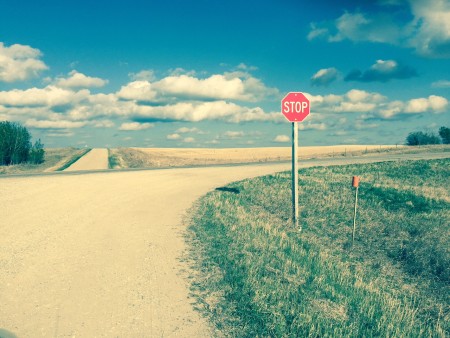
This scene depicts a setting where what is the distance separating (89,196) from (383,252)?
44.5ft

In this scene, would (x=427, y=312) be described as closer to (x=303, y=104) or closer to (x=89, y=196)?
(x=303, y=104)

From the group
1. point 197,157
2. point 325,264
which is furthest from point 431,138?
point 325,264

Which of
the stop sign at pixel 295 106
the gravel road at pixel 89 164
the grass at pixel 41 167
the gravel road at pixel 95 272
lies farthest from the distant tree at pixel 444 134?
the gravel road at pixel 95 272

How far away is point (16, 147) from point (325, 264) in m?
65.2

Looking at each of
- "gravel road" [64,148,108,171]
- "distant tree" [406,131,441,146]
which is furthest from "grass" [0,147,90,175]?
"distant tree" [406,131,441,146]

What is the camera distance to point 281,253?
8164 millimetres

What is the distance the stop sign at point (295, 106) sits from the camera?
1091 centimetres

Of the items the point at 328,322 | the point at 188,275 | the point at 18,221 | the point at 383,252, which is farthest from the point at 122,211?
the point at 328,322

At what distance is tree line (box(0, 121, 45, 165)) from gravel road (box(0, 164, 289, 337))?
51563 mm

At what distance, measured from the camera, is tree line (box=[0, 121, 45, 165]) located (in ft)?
191

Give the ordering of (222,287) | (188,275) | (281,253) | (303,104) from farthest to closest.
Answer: (303,104), (281,253), (188,275), (222,287)

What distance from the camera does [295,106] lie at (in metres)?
11.0

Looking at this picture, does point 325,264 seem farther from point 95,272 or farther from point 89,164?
point 89,164

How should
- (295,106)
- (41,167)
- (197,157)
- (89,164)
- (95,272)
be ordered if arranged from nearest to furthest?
(95,272)
(295,106)
(41,167)
(89,164)
(197,157)
